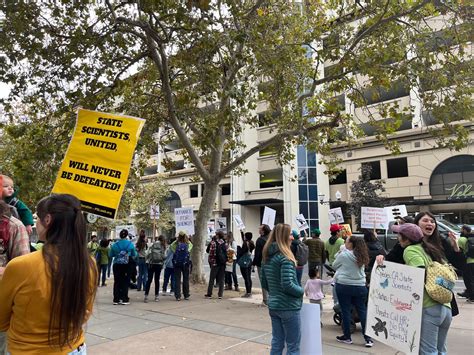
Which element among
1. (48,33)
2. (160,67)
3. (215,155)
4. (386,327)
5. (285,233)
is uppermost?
(48,33)

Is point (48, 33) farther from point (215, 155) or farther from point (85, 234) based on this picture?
point (85, 234)

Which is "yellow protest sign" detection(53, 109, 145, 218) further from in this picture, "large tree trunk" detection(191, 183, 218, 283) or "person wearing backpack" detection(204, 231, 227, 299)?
"large tree trunk" detection(191, 183, 218, 283)

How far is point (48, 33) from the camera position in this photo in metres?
10.6

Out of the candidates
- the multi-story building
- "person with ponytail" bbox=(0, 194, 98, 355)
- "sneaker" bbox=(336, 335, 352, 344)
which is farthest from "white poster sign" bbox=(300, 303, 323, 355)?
the multi-story building

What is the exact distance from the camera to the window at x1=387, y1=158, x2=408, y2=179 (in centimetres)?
2914

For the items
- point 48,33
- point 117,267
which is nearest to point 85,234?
point 117,267

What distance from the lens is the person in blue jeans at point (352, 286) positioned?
6.30 metres

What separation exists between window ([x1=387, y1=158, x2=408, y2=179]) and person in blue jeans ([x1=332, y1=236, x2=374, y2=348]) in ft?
81.4

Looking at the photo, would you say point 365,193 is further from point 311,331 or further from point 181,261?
point 311,331

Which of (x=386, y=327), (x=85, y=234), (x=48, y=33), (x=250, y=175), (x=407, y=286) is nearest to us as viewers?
(x=85, y=234)

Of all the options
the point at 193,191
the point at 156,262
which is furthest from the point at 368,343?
the point at 193,191

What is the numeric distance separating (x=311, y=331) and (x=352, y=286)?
6.48 ft

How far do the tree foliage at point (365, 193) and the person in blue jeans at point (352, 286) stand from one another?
71.0ft

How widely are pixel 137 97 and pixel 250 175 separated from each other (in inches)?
940
